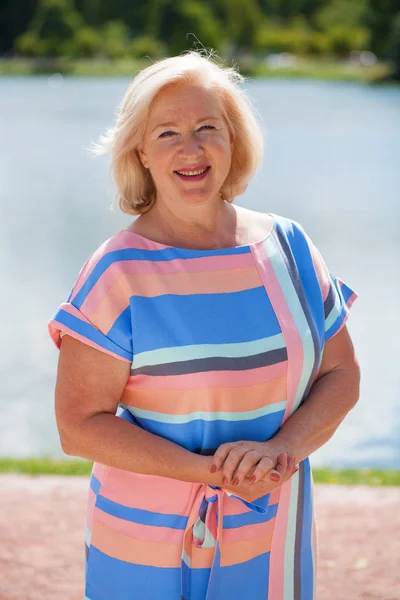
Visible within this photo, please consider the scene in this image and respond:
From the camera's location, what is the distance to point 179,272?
189cm

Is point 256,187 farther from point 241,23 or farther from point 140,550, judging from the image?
point 241,23

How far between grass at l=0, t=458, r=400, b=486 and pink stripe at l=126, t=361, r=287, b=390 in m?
2.97

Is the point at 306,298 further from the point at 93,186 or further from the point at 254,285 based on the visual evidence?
the point at 93,186

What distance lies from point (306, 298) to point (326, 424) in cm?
25

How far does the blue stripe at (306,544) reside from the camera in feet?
6.59

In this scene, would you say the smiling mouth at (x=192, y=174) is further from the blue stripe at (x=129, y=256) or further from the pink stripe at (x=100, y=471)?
the pink stripe at (x=100, y=471)

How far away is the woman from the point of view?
1.83 m

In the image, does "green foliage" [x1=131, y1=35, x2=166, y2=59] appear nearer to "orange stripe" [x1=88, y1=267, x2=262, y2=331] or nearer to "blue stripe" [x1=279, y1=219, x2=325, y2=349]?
"blue stripe" [x1=279, y1=219, x2=325, y2=349]

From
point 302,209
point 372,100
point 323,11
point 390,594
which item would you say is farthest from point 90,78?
point 390,594

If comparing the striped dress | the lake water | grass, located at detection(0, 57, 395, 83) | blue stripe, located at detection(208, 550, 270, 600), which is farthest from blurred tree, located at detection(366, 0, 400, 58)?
blue stripe, located at detection(208, 550, 270, 600)

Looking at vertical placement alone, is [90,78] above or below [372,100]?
above

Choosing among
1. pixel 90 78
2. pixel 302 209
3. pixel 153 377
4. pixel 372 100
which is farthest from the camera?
pixel 90 78

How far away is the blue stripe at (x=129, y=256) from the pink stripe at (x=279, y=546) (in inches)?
19.4

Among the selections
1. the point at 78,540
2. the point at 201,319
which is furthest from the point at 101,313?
the point at 78,540
